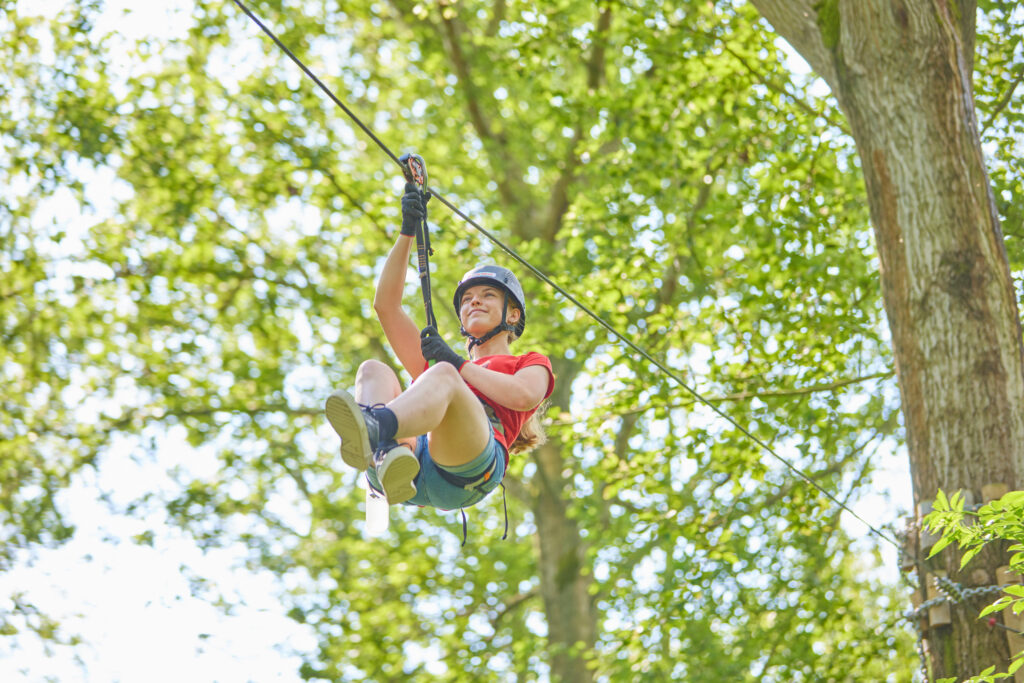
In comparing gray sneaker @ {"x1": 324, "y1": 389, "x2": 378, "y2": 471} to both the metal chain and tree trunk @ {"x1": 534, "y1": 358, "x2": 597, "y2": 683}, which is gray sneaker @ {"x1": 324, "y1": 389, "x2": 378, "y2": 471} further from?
tree trunk @ {"x1": 534, "y1": 358, "x2": 597, "y2": 683}

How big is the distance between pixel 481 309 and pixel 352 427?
121 centimetres

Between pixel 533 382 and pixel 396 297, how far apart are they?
709 mm

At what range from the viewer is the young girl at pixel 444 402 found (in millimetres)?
3484

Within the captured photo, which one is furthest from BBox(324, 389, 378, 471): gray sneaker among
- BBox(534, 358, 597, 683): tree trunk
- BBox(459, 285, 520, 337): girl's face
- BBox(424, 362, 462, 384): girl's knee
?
BBox(534, 358, 597, 683): tree trunk

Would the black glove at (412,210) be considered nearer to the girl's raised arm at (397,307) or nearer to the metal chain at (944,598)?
the girl's raised arm at (397,307)

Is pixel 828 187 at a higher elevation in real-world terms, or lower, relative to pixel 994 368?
higher

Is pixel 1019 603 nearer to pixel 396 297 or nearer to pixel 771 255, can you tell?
pixel 396 297

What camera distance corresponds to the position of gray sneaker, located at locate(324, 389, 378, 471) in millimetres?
3328

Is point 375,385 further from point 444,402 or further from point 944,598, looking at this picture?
point 944,598

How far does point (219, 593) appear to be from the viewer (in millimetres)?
11188

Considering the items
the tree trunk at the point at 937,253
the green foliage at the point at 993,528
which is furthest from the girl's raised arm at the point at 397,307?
the tree trunk at the point at 937,253

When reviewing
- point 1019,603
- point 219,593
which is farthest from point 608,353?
point 219,593

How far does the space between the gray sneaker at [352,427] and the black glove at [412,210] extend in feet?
3.06

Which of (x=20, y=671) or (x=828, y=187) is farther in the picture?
(x=20, y=671)
